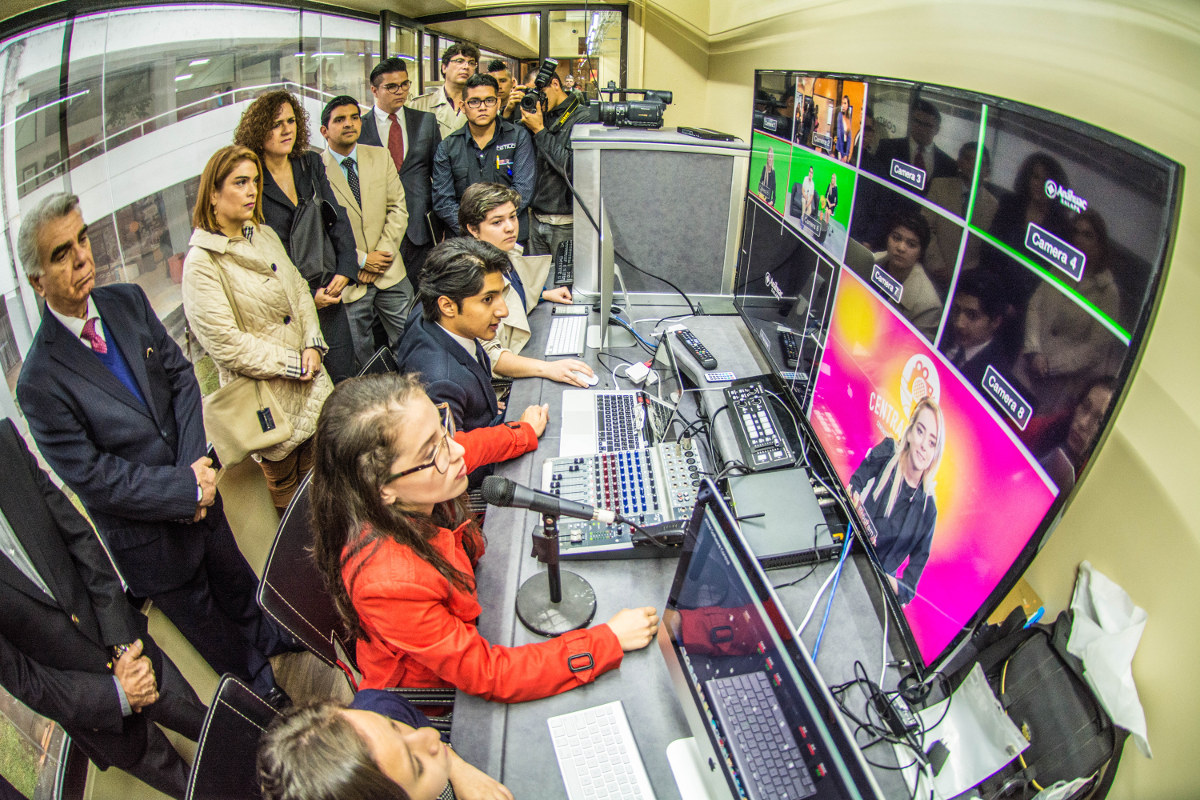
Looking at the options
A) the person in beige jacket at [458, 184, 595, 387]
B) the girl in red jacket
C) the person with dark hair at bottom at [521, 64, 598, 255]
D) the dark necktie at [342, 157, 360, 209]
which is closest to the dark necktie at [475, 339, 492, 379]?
the person in beige jacket at [458, 184, 595, 387]

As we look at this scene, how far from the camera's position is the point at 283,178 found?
100.0 inches

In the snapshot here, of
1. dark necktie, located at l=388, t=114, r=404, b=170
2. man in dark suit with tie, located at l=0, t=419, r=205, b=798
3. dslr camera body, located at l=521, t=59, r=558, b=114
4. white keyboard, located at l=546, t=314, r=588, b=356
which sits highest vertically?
dslr camera body, located at l=521, t=59, r=558, b=114

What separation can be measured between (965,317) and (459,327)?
53.4 inches

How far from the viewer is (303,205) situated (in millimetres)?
2615

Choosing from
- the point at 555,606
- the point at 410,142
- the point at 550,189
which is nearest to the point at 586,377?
the point at 555,606

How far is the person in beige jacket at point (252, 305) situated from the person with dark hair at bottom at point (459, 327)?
70cm

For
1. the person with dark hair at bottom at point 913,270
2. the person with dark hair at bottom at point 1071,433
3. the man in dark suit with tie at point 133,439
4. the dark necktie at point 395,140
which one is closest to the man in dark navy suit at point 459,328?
the man in dark suit with tie at point 133,439

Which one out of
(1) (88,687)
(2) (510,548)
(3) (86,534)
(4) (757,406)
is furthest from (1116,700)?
(3) (86,534)

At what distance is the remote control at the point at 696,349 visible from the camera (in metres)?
1.86

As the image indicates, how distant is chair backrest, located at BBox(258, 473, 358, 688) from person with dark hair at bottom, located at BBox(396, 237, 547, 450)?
A: 47cm

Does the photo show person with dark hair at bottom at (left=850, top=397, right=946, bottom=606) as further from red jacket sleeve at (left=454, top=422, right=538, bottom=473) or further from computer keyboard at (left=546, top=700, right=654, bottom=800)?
red jacket sleeve at (left=454, top=422, right=538, bottom=473)

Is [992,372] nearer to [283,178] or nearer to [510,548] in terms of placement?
[510,548]

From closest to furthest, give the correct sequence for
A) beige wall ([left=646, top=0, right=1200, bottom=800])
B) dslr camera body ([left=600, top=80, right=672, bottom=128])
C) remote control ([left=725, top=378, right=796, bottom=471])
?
beige wall ([left=646, top=0, right=1200, bottom=800])
remote control ([left=725, top=378, right=796, bottom=471])
dslr camera body ([left=600, top=80, right=672, bottom=128])

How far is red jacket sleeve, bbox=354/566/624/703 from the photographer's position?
1.03m
